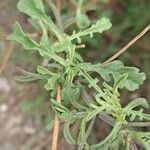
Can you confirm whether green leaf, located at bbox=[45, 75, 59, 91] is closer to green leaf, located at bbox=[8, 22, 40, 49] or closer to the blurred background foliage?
green leaf, located at bbox=[8, 22, 40, 49]

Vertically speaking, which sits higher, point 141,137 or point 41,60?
point 41,60

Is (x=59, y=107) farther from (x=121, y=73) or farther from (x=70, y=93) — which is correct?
(x=121, y=73)

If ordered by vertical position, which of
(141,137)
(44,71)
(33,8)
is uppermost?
(33,8)

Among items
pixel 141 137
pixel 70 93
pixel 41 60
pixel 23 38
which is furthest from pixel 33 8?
pixel 41 60

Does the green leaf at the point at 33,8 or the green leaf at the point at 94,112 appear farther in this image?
the green leaf at the point at 33,8

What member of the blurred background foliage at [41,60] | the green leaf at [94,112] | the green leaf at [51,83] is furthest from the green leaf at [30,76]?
the blurred background foliage at [41,60]

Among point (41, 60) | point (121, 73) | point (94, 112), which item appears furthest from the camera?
point (41, 60)

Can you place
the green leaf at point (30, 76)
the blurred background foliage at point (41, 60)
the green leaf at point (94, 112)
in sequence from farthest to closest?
1. the blurred background foliage at point (41, 60)
2. the green leaf at point (30, 76)
3. the green leaf at point (94, 112)

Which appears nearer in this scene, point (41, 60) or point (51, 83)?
point (51, 83)

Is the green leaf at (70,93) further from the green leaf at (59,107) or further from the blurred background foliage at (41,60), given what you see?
the blurred background foliage at (41,60)
